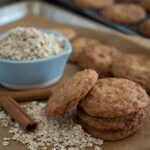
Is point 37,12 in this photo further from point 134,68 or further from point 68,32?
point 134,68

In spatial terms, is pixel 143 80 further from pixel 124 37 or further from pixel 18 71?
pixel 18 71

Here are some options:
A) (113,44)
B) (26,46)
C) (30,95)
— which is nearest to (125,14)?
(113,44)

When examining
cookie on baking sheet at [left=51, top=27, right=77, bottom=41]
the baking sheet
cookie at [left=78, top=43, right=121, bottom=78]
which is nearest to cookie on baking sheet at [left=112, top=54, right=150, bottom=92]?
cookie at [left=78, top=43, right=121, bottom=78]

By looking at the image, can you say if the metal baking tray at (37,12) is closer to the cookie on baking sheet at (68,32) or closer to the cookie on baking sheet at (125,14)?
the cookie on baking sheet at (125,14)

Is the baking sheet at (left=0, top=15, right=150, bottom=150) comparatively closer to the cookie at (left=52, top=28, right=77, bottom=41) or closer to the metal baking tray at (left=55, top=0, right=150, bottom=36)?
the cookie at (left=52, top=28, right=77, bottom=41)

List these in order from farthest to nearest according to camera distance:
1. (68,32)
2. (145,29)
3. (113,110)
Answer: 1. (145,29)
2. (68,32)
3. (113,110)

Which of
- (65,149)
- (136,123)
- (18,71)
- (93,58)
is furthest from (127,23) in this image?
(65,149)
